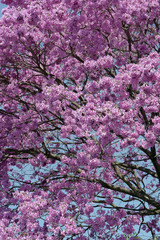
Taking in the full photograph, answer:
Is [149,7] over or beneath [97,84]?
over

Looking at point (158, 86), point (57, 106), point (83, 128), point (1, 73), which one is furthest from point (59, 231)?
point (1, 73)

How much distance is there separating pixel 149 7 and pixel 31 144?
6.32 m

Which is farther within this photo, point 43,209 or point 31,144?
point 31,144

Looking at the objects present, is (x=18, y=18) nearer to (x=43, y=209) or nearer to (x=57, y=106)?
(x=57, y=106)

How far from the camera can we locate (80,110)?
7230 mm

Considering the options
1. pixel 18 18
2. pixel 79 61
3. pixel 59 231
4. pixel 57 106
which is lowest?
pixel 59 231

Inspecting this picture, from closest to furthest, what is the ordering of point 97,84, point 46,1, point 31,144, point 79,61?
point 97,84
point 46,1
point 31,144
point 79,61

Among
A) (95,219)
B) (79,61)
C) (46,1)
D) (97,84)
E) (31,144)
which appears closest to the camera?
(97,84)

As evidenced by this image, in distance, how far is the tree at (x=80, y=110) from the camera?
7070 mm

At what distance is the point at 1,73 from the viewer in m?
10.1

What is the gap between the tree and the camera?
7.07m

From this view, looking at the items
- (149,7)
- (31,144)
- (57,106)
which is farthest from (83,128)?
(149,7)

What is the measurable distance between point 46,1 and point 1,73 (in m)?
2.98

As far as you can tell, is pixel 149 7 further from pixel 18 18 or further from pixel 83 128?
pixel 83 128
